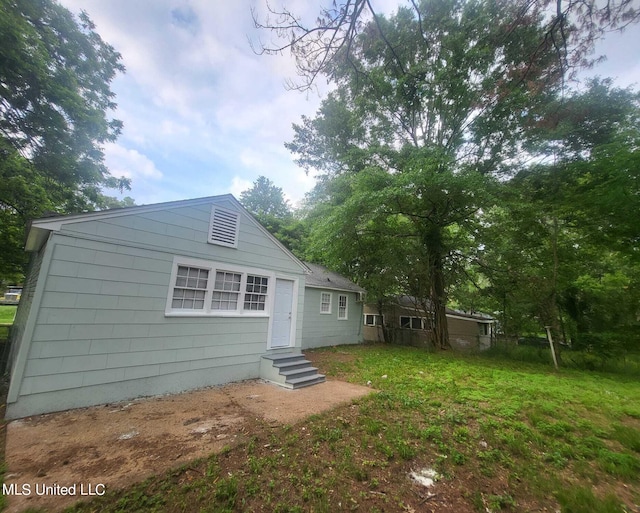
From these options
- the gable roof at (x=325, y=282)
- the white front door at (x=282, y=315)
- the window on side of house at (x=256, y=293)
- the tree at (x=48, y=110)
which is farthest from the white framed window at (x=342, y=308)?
the tree at (x=48, y=110)

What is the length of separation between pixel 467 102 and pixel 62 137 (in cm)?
1600

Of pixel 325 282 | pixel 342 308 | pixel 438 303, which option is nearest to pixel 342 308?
pixel 342 308

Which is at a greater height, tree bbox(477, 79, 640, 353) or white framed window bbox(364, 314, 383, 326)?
tree bbox(477, 79, 640, 353)

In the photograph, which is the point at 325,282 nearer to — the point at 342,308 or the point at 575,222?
the point at 342,308

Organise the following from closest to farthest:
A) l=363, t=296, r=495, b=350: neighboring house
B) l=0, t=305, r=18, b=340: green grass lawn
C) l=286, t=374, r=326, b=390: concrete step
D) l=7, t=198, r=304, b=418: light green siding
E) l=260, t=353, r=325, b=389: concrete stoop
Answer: l=7, t=198, r=304, b=418: light green siding → l=286, t=374, r=326, b=390: concrete step → l=260, t=353, r=325, b=389: concrete stoop → l=0, t=305, r=18, b=340: green grass lawn → l=363, t=296, r=495, b=350: neighboring house

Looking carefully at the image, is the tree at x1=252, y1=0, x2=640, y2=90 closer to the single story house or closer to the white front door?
the single story house

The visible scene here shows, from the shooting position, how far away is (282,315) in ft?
23.9

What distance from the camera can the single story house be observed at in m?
4.10

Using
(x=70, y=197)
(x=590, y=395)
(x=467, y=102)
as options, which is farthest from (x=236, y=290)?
(x=467, y=102)

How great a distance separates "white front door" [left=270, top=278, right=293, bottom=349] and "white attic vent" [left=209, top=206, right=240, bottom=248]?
5.92ft

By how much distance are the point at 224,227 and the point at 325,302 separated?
7760 millimetres

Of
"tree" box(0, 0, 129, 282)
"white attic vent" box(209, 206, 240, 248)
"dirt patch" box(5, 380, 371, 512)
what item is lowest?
"dirt patch" box(5, 380, 371, 512)

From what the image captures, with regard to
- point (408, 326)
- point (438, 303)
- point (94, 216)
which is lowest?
point (408, 326)

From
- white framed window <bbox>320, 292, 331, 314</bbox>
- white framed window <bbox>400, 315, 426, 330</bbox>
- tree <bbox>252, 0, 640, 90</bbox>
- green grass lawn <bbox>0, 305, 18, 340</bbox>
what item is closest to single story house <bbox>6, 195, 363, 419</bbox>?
tree <bbox>252, 0, 640, 90</bbox>
